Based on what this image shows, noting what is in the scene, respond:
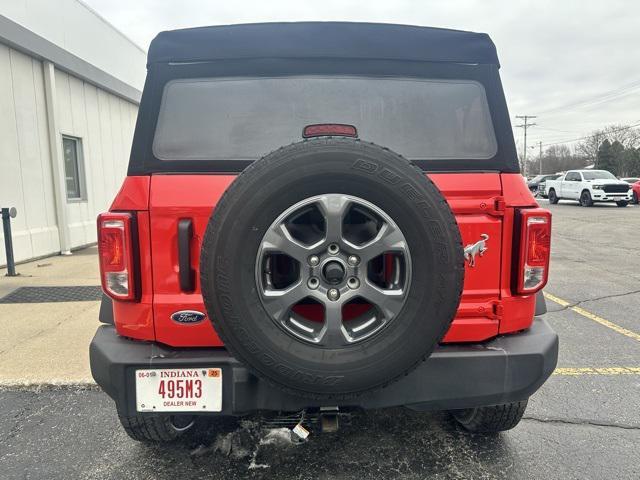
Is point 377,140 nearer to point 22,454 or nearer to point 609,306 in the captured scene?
point 22,454

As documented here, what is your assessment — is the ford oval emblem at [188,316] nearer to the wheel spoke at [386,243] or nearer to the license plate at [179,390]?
the license plate at [179,390]

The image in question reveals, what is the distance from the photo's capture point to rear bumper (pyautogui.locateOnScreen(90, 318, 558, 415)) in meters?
2.00

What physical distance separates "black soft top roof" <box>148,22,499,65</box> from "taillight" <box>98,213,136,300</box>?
2.57 feet

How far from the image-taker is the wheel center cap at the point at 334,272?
179 cm

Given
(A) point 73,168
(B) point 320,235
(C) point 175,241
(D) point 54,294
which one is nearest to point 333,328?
(B) point 320,235

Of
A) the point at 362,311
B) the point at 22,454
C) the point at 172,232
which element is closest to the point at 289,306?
the point at 362,311

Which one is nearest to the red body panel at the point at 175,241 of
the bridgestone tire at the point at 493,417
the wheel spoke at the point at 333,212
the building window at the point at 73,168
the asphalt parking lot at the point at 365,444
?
the wheel spoke at the point at 333,212

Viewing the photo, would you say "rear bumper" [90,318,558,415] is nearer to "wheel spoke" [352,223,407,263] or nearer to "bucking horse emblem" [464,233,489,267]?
"bucking horse emblem" [464,233,489,267]

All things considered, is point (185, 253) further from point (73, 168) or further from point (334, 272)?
point (73, 168)

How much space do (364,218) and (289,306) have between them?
493mm

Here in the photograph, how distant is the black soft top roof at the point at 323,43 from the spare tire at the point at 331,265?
0.70m

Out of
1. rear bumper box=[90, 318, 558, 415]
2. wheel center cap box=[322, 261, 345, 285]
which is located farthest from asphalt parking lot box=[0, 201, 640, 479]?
wheel center cap box=[322, 261, 345, 285]

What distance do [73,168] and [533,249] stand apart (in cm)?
1007

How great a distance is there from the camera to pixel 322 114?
2.26 metres
